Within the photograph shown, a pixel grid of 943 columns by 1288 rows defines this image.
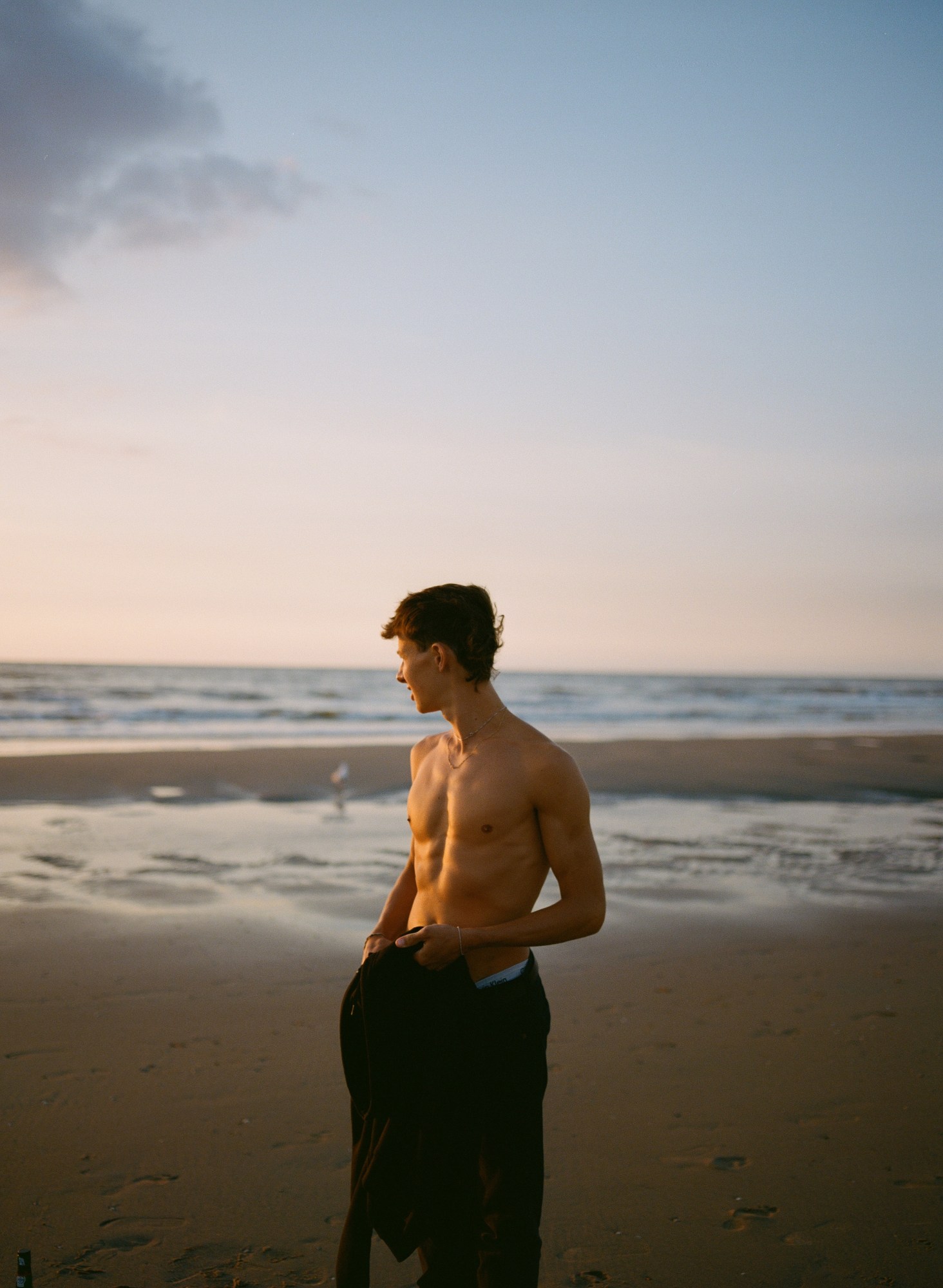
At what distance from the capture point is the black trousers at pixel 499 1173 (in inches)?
92.1

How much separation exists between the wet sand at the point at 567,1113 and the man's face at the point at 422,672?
76.3 inches

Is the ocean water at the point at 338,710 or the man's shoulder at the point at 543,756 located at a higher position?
the man's shoulder at the point at 543,756

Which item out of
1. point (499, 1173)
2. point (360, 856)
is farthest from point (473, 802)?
point (360, 856)

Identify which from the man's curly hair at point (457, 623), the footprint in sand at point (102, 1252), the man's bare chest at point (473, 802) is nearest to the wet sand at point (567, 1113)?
the footprint in sand at point (102, 1252)

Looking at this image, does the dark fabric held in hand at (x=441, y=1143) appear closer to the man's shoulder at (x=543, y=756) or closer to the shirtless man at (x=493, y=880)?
the shirtless man at (x=493, y=880)

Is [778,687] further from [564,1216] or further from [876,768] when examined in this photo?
[564,1216]

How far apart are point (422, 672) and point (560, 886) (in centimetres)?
68

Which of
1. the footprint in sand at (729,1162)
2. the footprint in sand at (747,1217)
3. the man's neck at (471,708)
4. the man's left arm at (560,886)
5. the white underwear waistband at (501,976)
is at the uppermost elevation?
the man's neck at (471,708)

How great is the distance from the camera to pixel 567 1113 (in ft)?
13.6

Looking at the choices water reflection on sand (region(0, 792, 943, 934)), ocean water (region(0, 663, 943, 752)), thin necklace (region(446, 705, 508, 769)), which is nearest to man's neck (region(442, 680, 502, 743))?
thin necklace (region(446, 705, 508, 769))

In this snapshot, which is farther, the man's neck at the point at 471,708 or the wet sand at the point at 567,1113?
the wet sand at the point at 567,1113

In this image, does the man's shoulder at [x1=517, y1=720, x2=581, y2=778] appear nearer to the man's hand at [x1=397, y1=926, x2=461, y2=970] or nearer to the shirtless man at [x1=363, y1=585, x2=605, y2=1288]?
the shirtless man at [x1=363, y1=585, x2=605, y2=1288]

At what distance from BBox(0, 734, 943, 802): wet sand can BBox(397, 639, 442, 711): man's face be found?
35.5 feet

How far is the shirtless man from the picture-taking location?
93.0 inches
